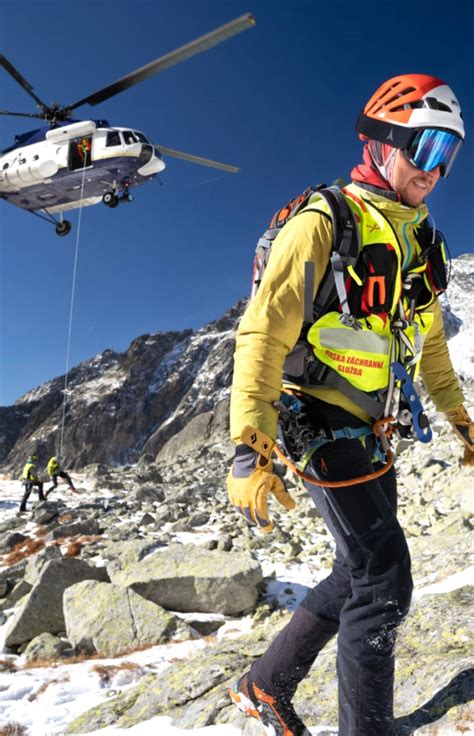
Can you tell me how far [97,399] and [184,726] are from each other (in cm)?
11260

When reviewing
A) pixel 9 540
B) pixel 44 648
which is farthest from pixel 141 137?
pixel 44 648

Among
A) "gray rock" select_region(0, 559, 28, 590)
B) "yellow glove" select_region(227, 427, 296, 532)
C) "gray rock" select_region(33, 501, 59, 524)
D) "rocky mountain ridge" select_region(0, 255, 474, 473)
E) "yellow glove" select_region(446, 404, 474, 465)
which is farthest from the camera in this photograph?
"rocky mountain ridge" select_region(0, 255, 474, 473)

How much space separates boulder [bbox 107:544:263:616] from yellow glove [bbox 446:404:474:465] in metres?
4.95

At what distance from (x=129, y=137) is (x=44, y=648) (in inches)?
731

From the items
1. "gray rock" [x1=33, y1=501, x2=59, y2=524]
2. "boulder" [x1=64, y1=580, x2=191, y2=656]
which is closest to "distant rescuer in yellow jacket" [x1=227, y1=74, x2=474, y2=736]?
"boulder" [x1=64, y1=580, x2=191, y2=656]

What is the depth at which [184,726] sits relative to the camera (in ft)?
10.7

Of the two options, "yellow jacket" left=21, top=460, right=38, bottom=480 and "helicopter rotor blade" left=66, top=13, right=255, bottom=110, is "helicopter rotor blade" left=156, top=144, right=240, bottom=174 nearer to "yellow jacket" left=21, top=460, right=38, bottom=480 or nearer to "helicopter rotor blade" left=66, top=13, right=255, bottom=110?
"helicopter rotor blade" left=66, top=13, right=255, bottom=110

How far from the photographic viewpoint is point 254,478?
201 centimetres

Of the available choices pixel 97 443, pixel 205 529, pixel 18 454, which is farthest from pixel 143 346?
pixel 205 529

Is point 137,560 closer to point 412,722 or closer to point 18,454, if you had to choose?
point 412,722

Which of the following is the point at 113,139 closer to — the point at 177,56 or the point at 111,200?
the point at 111,200

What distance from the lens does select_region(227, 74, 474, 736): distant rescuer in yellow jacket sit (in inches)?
84.3

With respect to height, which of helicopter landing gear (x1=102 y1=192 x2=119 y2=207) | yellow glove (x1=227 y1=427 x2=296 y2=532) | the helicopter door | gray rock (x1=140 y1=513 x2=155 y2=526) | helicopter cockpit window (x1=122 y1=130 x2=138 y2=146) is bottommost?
gray rock (x1=140 y1=513 x2=155 y2=526)

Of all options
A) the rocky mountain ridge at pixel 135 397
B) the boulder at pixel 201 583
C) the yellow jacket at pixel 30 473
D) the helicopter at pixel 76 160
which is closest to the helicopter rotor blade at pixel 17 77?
the helicopter at pixel 76 160
